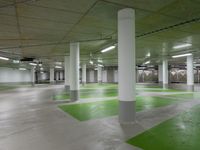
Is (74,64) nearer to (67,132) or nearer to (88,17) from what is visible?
(88,17)

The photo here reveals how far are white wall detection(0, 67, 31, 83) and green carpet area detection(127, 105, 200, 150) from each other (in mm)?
33888

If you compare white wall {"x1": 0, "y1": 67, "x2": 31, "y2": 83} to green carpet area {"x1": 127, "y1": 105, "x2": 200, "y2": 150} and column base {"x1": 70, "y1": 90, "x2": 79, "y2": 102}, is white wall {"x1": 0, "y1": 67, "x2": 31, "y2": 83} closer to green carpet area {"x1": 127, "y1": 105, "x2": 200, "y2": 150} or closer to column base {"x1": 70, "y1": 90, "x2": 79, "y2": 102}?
column base {"x1": 70, "y1": 90, "x2": 79, "y2": 102}

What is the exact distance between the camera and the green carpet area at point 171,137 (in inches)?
154

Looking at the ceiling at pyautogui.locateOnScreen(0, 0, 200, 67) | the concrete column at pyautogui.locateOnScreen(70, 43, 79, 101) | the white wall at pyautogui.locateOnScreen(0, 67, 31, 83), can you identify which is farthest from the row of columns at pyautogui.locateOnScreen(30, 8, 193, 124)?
the white wall at pyautogui.locateOnScreen(0, 67, 31, 83)

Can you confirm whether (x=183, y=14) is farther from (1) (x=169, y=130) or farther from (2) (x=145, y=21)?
(1) (x=169, y=130)

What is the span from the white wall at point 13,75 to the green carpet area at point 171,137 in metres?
33.9

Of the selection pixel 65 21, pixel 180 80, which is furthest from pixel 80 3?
pixel 180 80

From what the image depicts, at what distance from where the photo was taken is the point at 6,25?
273 inches

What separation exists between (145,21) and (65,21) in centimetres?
314

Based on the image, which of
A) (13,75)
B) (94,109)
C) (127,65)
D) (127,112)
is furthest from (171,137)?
(13,75)

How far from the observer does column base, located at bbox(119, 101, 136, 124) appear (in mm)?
5680

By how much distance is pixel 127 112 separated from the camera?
569 cm

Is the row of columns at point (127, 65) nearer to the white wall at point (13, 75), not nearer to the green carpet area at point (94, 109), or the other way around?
the green carpet area at point (94, 109)

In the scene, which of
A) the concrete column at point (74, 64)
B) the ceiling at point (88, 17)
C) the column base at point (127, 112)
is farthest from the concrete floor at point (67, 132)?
the concrete column at point (74, 64)
